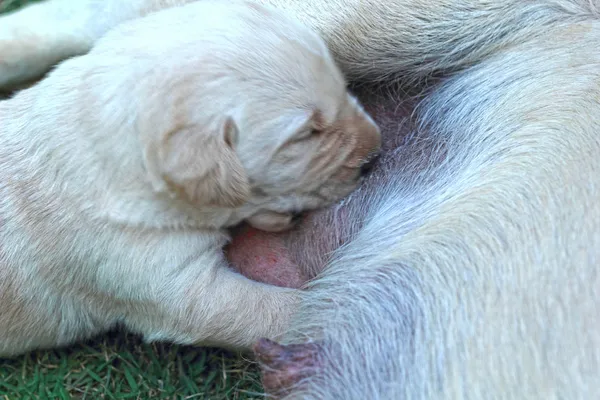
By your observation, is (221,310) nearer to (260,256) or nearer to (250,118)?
(260,256)

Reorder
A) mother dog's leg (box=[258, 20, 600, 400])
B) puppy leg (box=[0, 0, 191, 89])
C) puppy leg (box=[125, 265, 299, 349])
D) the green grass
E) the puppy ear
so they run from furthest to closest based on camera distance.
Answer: puppy leg (box=[0, 0, 191, 89]) < the green grass < puppy leg (box=[125, 265, 299, 349]) < the puppy ear < mother dog's leg (box=[258, 20, 600, 400])

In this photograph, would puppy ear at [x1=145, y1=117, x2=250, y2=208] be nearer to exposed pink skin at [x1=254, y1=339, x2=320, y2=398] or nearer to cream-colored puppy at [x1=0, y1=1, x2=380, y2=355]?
cream-colored puppy at [x1=0, y1=1, x2=380, y2=355]

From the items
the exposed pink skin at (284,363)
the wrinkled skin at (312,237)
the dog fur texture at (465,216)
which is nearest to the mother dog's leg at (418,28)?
the dog fur texture at (465,216)

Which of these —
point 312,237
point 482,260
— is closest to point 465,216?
point 482,260

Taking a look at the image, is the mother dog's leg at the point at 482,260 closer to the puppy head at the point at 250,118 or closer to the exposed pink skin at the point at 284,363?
the exposed pink skin at the point at 284,363

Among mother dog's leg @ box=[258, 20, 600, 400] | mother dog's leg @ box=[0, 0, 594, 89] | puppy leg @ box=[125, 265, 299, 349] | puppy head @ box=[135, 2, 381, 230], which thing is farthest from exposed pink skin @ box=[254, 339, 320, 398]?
mother dog's leg @ box=[0, 0, 594, 89]

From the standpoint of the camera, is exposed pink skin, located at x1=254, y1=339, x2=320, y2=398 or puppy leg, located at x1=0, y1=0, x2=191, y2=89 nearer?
exposed pink skin, located at x1=254, y1=339, x2=320, y2=398
